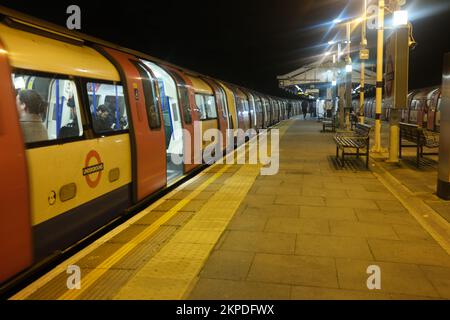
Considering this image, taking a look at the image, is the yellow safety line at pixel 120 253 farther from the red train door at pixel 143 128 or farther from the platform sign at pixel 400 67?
the platform sign at pixel 400 67

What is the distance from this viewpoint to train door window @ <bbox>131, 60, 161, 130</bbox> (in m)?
6.81

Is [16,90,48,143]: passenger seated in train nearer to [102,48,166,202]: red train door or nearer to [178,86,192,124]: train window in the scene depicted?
[102,48,166,202]: red train door

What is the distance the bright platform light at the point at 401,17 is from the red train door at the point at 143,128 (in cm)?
639

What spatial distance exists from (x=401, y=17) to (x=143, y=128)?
7102 mm

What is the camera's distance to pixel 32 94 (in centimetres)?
411

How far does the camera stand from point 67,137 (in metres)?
4.59

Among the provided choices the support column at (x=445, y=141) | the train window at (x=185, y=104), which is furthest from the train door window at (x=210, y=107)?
the support column at (x=445, y=141)

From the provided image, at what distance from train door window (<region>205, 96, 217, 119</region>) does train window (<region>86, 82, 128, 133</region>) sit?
213 inches

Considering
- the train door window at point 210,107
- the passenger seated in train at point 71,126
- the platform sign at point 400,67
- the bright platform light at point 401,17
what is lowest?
the passenger seated in train at point 71,126

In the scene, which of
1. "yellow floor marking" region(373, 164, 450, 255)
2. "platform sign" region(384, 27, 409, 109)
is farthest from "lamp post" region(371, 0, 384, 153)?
"yellow floor marking" region(373, 164, 450, 255)

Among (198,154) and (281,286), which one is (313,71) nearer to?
(198,154)

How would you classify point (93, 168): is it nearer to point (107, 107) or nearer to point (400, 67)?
point (107, 107)

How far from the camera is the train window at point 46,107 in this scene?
3.92 metres

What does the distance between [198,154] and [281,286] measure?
633 cm
